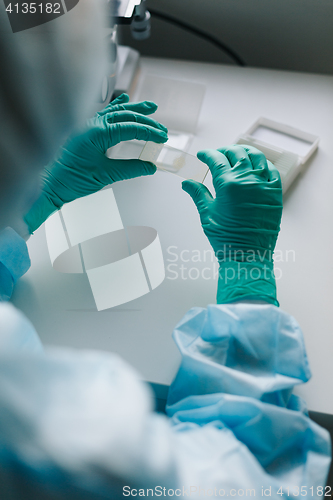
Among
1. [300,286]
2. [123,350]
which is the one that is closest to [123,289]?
[123,350]

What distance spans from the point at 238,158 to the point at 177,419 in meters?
0.57

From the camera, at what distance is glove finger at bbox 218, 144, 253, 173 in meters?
0.87

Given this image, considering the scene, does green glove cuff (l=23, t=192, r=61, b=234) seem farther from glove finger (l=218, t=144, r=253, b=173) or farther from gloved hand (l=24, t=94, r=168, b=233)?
glove finger (l=218, t=144, r=253, b=173)

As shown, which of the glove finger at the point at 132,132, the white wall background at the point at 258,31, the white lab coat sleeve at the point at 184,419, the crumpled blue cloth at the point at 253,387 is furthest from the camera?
the white wall background at the point at 258,31

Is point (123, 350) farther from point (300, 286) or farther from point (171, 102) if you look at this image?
point (171, 102)

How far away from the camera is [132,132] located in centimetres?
90

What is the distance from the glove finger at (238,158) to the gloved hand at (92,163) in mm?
154

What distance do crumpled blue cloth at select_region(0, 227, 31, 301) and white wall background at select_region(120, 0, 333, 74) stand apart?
110 cm

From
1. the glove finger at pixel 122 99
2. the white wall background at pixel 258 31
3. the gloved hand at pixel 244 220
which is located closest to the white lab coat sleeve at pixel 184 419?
the gloved hand at pixel 244 220

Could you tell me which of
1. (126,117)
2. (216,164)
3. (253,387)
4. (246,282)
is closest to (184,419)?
(253,387)

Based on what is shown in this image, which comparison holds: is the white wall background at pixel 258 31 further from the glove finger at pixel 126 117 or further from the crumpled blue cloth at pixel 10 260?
the crumpled blue cloth at pixel 10 260

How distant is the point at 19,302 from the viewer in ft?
2.78

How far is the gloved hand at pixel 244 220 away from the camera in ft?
2.70

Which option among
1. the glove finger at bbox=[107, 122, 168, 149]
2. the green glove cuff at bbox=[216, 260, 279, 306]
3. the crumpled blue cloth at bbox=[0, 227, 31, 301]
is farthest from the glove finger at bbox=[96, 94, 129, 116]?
the green glove cuff at bbox=[216, 260, 279, 306]
